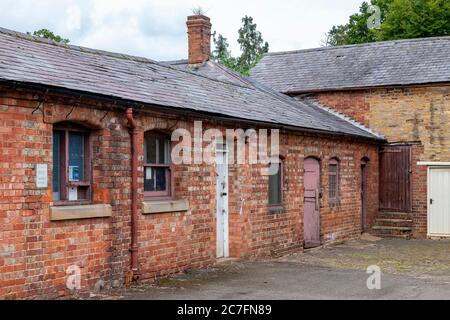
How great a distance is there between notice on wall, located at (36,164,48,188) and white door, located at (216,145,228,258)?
4.89 m

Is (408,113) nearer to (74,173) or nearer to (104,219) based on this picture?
(104,219)

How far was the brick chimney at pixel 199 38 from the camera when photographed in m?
20.6

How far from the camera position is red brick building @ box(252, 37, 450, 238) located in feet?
69.6

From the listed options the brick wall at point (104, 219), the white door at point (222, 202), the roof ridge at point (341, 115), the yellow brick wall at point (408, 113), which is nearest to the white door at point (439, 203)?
the yellow brick wall at point (408, 113)

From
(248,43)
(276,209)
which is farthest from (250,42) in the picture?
(276,209)

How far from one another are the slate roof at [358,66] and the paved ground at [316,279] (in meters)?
6.89

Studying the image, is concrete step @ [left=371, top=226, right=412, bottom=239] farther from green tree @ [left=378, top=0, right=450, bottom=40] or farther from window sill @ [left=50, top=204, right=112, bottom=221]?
green tree @ [left=378, top=0, right=450, bottom=40]

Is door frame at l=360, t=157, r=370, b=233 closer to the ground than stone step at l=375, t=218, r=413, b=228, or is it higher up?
higher up

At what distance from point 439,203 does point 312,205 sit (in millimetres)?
5639

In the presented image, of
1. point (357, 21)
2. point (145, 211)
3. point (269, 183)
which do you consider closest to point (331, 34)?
point (357, 21)

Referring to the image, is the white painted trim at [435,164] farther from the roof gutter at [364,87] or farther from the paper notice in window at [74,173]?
the paper notice in window at [74,173]

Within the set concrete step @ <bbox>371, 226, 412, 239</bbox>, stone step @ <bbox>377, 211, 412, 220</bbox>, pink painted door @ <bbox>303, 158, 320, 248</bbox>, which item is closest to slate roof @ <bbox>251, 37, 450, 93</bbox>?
stone step @ <bbox>377, 211, 412, 220</bbox>

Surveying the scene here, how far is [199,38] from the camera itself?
2056cm
